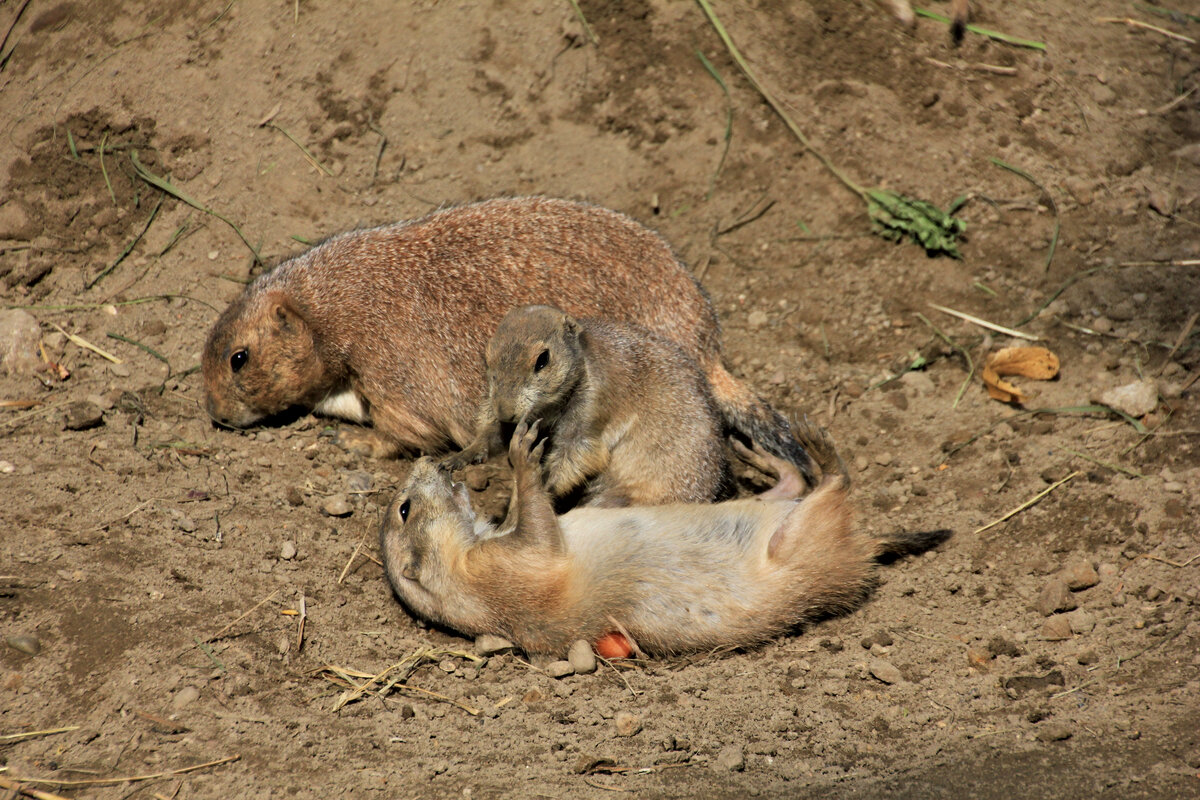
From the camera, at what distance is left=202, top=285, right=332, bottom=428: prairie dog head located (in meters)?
5.00

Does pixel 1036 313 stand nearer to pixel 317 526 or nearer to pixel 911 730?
pixel 911 730

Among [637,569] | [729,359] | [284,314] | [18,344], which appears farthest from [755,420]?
[18,344]

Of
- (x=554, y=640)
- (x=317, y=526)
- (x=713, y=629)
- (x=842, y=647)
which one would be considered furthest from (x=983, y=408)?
(x=317, y=526)

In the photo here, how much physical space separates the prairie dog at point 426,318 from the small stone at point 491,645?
138 cm

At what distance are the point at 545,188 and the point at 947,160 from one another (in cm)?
308

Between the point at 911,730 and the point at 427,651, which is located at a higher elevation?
the point at 911,730

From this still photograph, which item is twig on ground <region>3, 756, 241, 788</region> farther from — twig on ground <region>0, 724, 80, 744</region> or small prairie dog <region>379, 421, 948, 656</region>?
small prairie dog <region>379, 421, 948, 656</region>

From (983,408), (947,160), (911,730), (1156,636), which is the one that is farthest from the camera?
(947,160)

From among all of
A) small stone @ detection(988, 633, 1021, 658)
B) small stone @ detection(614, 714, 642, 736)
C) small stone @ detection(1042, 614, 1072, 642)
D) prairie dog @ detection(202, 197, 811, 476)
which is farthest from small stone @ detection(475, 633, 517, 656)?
small stone @ detection(1042, 614, 1072, 642)

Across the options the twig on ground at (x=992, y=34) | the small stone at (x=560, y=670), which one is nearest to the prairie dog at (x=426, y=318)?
the small stone at (x=560, y=670)

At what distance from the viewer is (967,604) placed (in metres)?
4.19

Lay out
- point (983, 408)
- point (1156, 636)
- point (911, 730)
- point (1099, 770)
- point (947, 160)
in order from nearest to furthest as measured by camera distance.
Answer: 1. point (1099, 770)
2. point (911, 730)
3. point (1156, 636)
4. point (983, 408)
5. point (947, 160)

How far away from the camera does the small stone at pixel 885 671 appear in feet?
12.4

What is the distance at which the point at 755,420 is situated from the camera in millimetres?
5023
